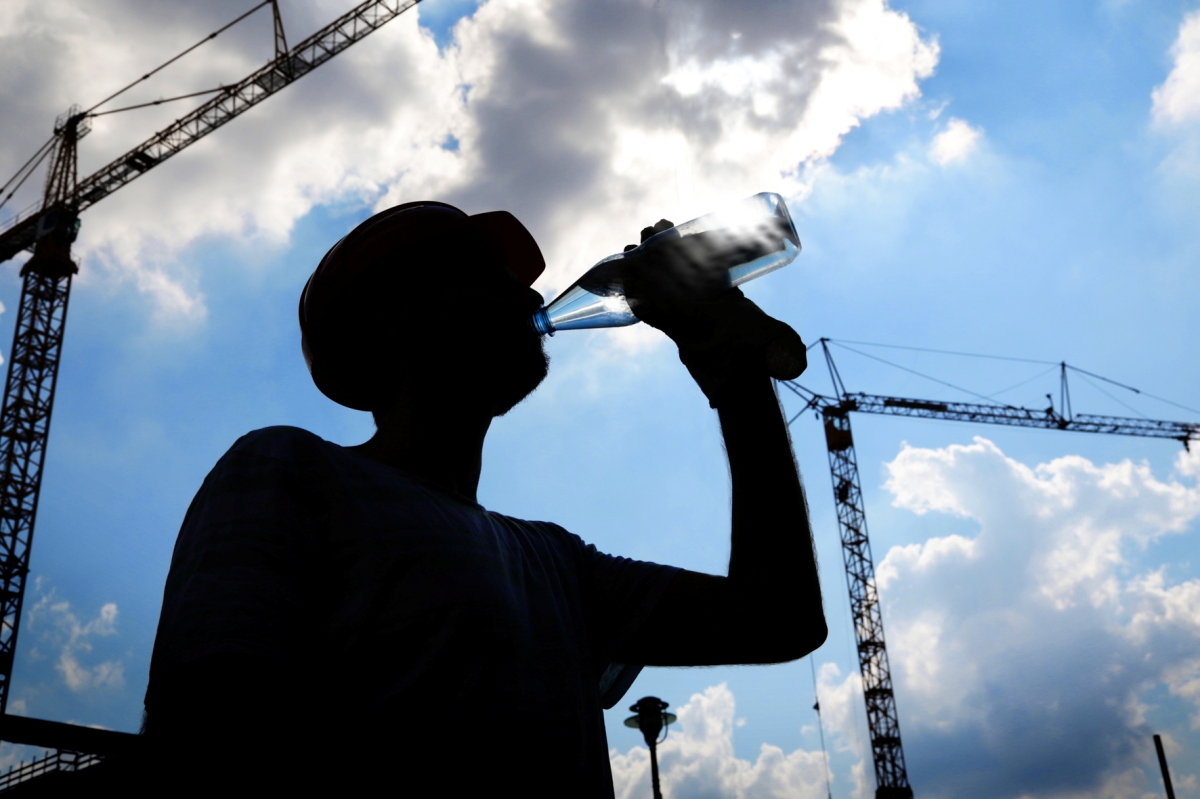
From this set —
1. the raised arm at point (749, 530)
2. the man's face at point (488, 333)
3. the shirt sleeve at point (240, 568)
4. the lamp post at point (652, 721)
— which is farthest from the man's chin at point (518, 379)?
the lamp post at point (652, 721)

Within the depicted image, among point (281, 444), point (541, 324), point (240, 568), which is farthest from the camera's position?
point (541, 324)

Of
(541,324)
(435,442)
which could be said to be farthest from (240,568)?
(541,324)

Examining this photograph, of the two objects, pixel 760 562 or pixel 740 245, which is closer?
pixel 760 562

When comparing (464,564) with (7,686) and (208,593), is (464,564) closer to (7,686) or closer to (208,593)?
(208,593)

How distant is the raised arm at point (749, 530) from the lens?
186 cm

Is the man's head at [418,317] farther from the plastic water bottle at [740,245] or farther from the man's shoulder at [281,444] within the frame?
the man's shoulder at [281,444]

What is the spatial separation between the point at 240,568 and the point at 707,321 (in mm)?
Answer: 1068

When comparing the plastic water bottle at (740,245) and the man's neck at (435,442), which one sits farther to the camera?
the plastic water bottle at (740,245)

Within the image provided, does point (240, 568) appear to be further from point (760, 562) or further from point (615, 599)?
point (760, 562)

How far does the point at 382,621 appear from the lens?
1358mm

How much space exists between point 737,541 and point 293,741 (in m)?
1.03

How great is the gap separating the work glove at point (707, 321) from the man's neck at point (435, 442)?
48cm

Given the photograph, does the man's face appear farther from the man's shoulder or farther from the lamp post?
the lamp post

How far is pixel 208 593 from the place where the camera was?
3.92 feet
